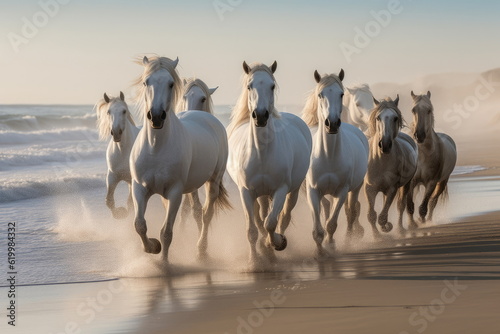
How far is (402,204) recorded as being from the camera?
42.1 ft

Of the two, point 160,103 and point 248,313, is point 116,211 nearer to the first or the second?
point 160,103

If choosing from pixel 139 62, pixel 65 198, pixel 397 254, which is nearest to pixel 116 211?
pixel 139 62

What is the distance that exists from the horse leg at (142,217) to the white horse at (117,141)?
10.3ft

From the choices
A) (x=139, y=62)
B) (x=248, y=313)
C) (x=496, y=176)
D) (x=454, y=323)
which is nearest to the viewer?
(x=454, y=323)

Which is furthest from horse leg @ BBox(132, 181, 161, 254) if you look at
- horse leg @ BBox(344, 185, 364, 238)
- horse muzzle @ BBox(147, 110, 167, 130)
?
horse leg @ BBox(344, 185, 364, 238)

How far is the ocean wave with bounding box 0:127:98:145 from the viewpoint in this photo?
37031 millimetres

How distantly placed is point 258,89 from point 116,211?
13.1 feet

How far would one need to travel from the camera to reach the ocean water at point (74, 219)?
9.29m

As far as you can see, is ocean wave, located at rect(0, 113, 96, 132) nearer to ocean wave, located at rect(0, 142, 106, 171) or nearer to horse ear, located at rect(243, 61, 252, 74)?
ocean wave, located at rect(0, 142, 106, 171)

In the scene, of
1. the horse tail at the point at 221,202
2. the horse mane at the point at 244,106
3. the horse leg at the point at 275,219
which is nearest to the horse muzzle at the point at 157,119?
the horse mane at the point at 244,106

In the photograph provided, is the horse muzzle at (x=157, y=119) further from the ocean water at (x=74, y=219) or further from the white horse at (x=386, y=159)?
the white horse at (x=386, y=159)

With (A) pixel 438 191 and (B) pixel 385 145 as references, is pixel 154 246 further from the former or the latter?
(A) pixel 438 191

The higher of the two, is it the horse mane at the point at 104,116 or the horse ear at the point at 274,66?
the horse ear at the point at 274,66

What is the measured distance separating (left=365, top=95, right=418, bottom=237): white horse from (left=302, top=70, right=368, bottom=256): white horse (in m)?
0.60
